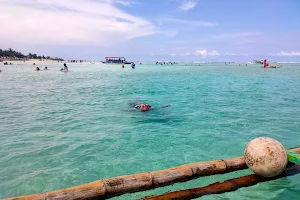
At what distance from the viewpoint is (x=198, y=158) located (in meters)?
8.80

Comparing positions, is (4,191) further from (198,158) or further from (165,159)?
(198,158)

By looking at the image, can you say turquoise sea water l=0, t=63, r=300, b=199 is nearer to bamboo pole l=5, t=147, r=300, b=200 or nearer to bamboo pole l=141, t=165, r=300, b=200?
bamboo pole l=141, t=165, r=300, b=200

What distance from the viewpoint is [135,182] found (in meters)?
5.11

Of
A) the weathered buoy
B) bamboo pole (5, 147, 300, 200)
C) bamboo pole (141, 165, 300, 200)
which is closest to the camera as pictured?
bamboo pole (5, 147, 300, 200)

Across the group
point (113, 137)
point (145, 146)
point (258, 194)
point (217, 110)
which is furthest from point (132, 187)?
point (217, 110)

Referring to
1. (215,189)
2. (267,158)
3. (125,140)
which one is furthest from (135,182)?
(125,140)

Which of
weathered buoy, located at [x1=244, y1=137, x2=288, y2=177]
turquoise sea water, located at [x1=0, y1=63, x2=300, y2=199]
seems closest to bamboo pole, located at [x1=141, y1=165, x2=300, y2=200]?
weathered buoy, located at [x1=244, y1=137, x2=288, y2=177]

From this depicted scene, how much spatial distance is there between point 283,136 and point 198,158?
4.91 meters

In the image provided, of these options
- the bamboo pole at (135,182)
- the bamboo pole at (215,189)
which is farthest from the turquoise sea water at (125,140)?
the bamboo pole at (135,182)

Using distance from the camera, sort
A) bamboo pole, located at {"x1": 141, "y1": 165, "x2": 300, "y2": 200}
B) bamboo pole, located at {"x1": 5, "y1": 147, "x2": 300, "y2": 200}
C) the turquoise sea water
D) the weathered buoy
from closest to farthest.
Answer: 1. bamboo pole, located at {"x1": 5, "y1": 147, "x2": 300, "y2": 200}
2. bamboo pole, located at {"x1": 141, "y1": 165, "x2": 300, "y2": 200}
3. the weathered buoy
4. the turquoise sea water

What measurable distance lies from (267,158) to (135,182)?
316 centimetres

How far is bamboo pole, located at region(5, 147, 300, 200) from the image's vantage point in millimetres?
4496

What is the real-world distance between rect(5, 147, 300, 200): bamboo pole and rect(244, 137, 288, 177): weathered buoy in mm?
528

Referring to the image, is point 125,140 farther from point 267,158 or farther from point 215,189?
point 267,158
